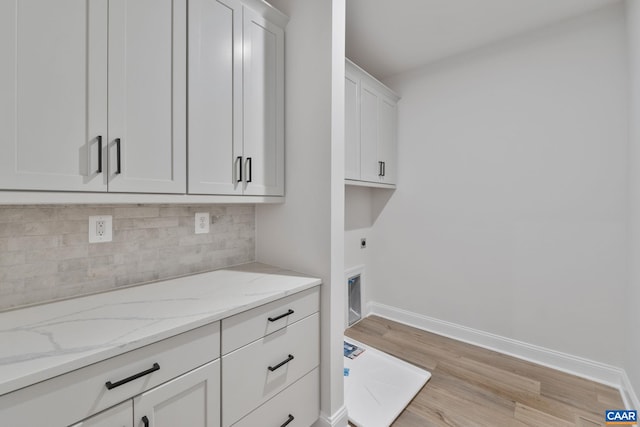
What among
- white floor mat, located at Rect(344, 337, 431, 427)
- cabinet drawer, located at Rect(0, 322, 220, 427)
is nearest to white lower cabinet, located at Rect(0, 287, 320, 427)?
cabinet drawer, located at Rect(0, 322, 220, 427)

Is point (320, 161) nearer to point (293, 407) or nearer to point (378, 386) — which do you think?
point (293, 407)

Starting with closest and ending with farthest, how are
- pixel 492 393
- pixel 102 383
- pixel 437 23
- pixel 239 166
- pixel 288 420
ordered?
pixel 102 383, pixel 288 420, pixel 239 166, pixel 492 393, pixel 437 23

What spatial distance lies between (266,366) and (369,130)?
2105 millimetres

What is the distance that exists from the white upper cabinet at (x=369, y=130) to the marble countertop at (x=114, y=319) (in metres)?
1.29

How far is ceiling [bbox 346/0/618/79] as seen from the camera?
2029 millimetres

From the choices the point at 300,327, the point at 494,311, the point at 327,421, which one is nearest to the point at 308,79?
the point at 300,327

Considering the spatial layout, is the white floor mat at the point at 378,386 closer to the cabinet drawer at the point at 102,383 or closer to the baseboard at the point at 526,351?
the baseboard at the point at 526,351

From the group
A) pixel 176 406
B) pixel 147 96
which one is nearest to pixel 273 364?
pixel 176 406

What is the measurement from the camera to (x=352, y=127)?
2.40 metres

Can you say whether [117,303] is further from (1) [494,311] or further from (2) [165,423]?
(1) [494,311]

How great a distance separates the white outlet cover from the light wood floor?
6.21 feet

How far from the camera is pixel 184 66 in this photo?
4.28 feet

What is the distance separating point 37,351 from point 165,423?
0.47 metres

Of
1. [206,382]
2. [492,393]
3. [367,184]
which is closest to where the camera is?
[206,382]
